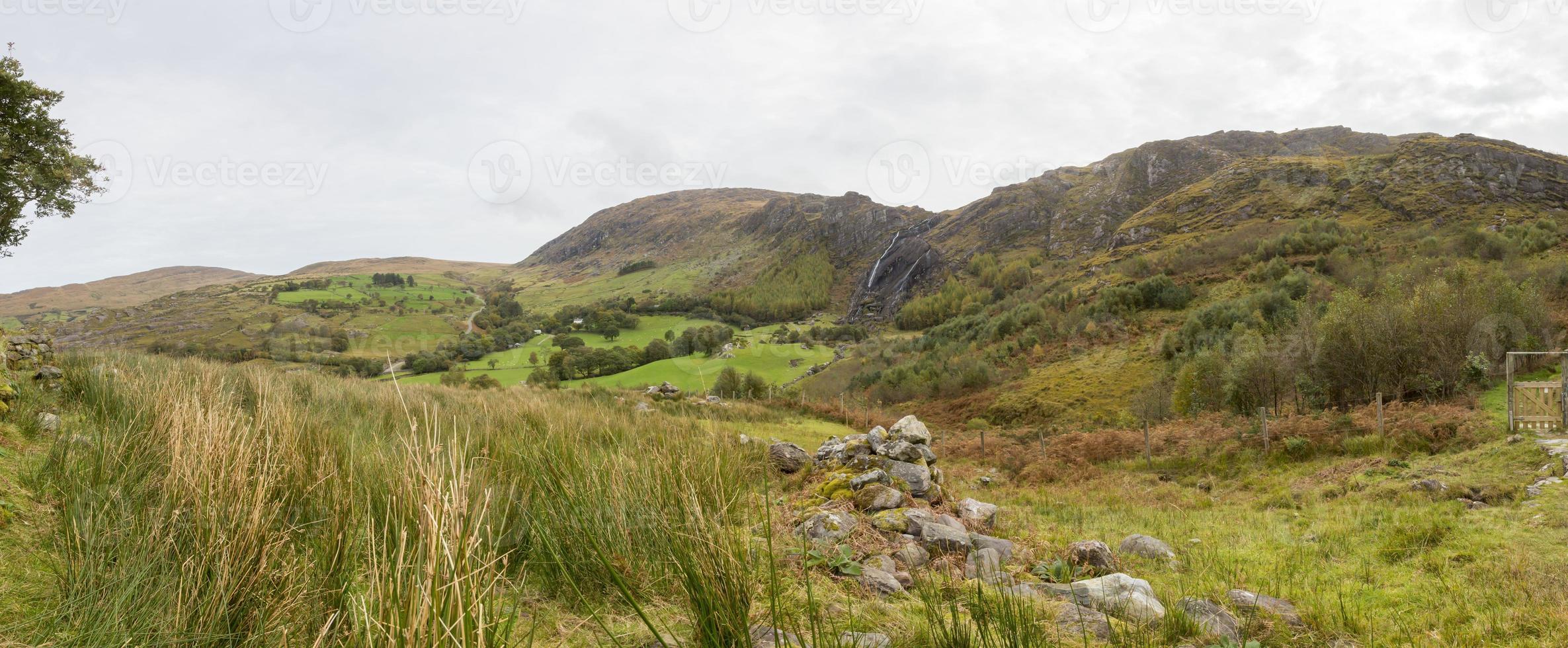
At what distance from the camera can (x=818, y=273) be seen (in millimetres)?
149375

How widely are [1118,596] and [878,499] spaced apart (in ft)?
12.1

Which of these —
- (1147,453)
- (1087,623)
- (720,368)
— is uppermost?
(1087,623)

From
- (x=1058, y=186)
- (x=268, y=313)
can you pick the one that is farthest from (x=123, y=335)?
(x=1058, y=186)

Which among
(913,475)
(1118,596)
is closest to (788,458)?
(913,475)

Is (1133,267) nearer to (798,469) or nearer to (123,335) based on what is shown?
(798,469)

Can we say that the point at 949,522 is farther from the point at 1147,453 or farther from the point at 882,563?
the point at 1147,453

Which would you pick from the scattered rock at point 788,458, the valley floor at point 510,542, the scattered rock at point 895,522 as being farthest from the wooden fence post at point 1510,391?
the scattered rock at point 788,458

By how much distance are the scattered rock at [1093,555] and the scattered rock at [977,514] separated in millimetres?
1765

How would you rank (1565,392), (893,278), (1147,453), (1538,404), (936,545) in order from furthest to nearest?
1. (893,278)
2. (1147,453)
3. (1538,404)
4. (1565,392)
5. (936,545)

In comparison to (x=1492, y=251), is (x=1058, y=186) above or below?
above

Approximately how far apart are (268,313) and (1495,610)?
333 feet

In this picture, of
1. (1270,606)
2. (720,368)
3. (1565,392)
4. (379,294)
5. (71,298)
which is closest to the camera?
(1270,606)

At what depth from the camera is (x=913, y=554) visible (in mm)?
5215

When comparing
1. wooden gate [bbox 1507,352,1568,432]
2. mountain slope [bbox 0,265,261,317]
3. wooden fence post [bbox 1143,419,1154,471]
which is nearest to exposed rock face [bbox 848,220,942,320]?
wooden fence post [bbox 1143,419,1154,471]
